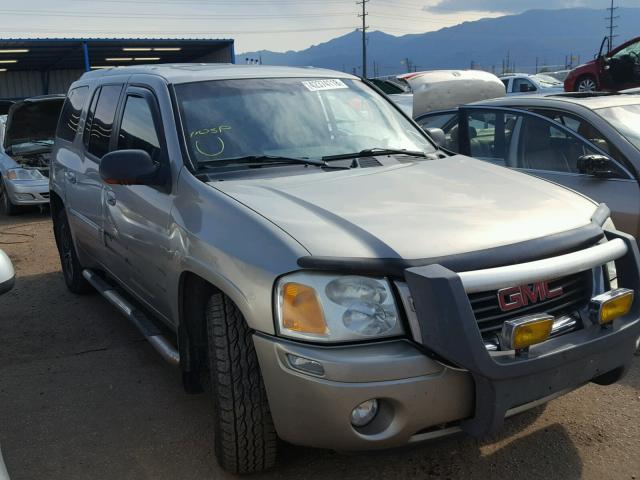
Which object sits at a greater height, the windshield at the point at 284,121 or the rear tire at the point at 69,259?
the windshield at the point at 284,121

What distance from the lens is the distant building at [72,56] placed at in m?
25.6

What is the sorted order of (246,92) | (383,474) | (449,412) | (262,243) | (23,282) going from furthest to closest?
(23,282), (246,92), (383,474), (262,243), (449,412)

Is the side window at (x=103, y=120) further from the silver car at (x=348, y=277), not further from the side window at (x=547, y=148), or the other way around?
the side window at (x=547, y=148)

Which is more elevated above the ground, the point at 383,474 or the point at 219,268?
the point at 219,268

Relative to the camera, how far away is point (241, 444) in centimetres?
267

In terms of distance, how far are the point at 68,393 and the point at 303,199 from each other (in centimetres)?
194

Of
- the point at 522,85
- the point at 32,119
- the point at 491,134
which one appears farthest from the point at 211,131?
the point at 522,85

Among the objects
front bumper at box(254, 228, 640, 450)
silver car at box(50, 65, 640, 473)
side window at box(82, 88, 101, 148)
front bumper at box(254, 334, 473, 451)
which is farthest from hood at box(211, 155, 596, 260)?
side window at box(82, 88, 101, 148)

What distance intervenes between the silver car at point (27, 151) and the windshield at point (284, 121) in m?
7.02

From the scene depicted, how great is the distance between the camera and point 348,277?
2365 mm

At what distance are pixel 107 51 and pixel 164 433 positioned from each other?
2762 cm

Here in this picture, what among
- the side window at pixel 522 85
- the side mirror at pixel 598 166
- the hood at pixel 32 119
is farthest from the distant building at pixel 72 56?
the side mirror at pixel 598 166

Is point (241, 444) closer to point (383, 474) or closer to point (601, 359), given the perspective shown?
point (383, 474)

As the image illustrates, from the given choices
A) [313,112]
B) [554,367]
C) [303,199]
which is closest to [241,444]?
[303,199]
